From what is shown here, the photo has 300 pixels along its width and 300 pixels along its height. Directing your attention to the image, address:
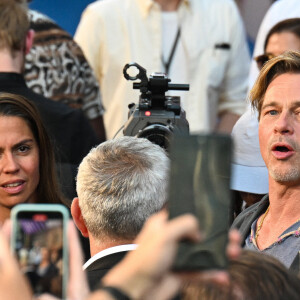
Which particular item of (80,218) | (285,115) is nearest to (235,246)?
(80,218)

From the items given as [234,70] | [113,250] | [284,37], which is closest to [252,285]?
[113,250]

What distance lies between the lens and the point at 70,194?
344 cm

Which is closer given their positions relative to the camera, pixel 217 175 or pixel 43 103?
pixel 217 175

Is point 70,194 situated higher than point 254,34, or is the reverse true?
point 254,34

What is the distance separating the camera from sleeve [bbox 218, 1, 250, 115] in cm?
509

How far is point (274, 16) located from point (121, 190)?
2.87 metres

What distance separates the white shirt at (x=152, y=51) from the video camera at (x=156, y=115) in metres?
1.58

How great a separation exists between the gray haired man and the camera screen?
32.0 inches

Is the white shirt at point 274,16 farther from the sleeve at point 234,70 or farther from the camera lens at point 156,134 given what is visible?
the camera lens at point 156,134

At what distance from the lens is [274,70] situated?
3.22 m

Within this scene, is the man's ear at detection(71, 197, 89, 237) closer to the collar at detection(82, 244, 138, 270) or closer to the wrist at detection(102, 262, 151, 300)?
the collar at detection(82, 244, 138, 270)

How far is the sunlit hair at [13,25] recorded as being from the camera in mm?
3793

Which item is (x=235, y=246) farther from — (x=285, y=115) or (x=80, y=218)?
(x=285, y=115)

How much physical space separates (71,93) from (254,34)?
165cm
